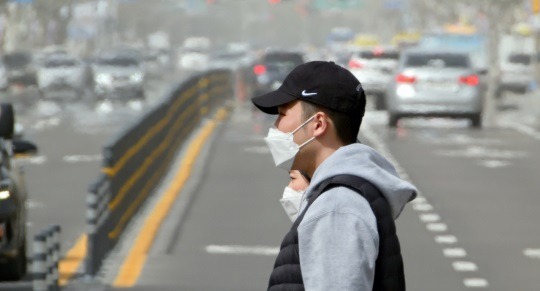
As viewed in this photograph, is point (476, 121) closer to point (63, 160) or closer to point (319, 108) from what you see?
point (63, 160)

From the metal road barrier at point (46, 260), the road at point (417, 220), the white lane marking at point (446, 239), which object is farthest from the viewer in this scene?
the white lane marking at point (446, 239)

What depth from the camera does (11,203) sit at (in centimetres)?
1371

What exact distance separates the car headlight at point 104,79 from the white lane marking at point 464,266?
46673 mm

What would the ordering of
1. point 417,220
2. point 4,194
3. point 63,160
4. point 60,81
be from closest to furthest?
1. point 4,194
2. point 417,220
3. point 63,160
4. point 60,81

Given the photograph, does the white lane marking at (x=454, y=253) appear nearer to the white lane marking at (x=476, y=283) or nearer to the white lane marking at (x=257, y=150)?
the white lane marking at (x=476, y=283)

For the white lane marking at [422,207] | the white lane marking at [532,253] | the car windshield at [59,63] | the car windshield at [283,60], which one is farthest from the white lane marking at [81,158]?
the car windshield at [59,63]

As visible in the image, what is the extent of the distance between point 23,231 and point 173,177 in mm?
11867

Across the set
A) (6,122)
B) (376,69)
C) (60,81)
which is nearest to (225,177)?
(6,122)

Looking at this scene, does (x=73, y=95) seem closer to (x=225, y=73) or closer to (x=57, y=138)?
(x=225, y=73)

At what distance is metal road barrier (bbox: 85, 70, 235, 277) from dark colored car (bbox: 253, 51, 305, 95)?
1444 cm

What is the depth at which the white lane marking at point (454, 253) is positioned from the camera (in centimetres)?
1677

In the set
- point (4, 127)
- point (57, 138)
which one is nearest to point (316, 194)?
point (4, 127)

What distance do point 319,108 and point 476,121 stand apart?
34.4 m

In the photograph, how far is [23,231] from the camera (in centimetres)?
1432
